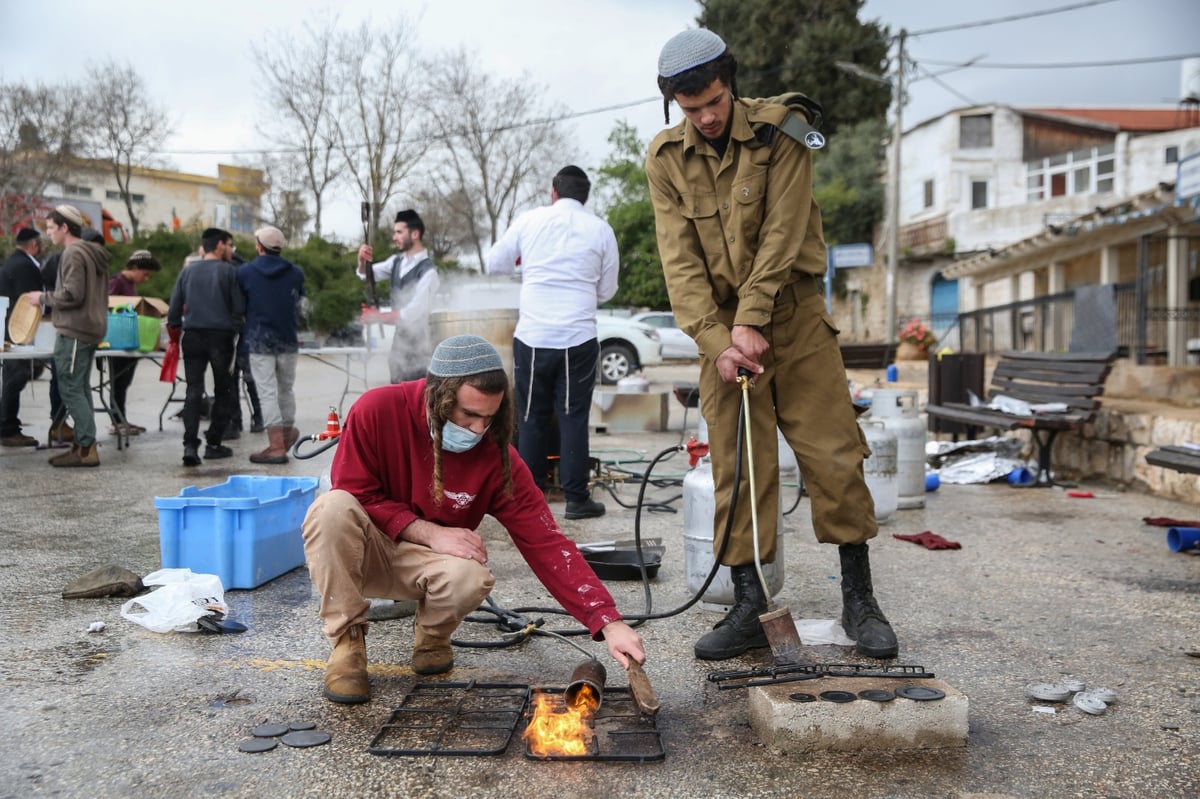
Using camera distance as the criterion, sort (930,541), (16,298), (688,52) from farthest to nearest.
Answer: (16,298), (930,541), (688,52)

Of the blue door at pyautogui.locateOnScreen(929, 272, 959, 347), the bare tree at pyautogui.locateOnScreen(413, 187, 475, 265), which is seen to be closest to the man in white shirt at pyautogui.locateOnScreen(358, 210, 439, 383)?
the bare tree at pyautogui.locateOnScreen(413, 187, 475, 265)

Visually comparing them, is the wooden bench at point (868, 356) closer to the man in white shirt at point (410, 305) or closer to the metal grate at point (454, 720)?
the man in white shirt at point (410, 305)

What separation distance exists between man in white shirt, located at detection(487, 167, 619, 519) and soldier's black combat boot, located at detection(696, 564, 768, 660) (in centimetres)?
249

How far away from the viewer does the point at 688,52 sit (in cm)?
339

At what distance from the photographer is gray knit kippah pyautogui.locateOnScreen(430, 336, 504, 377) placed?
3010 millimetres

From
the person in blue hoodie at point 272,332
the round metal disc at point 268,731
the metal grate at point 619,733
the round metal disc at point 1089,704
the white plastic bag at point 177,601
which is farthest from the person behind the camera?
the person in blue hoodie at point 272,332

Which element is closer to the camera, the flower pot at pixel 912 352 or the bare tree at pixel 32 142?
the flower pot at pixel 912 352

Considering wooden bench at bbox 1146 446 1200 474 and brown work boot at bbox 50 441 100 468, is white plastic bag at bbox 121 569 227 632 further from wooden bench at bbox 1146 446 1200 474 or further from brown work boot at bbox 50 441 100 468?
wooden bench at bbox 1146 446 1200 474

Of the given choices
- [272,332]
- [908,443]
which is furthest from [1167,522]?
[272,332]

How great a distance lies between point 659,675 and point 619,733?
0.55 m

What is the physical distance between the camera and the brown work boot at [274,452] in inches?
330

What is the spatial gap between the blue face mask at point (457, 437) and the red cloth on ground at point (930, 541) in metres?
3.36

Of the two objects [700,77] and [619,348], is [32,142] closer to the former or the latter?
[619,348]

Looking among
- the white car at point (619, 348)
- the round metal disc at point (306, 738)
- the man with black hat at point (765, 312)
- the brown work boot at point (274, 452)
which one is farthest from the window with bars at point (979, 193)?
the round metal disc at point (306, 738)
